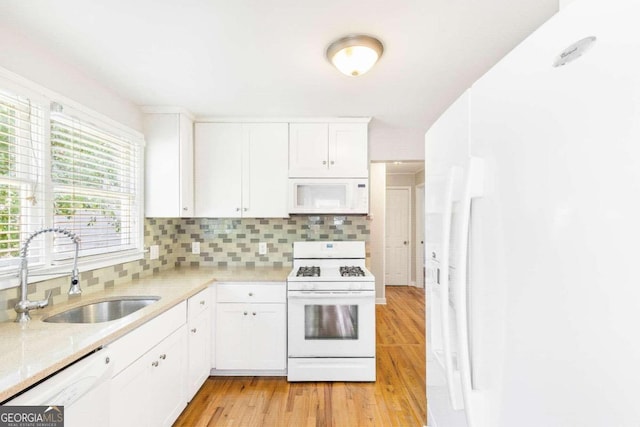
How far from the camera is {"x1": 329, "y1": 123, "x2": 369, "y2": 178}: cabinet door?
287 cm

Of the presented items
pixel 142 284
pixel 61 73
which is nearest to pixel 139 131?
pixel 61 73

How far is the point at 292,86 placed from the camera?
220cm

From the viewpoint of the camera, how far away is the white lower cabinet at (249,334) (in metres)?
2.54

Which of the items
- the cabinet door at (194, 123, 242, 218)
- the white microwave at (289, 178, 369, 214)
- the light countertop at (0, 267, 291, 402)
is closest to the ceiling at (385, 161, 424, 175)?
the white microwave at (289, 178, 369, 214)

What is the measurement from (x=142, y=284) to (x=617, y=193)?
8.75ft

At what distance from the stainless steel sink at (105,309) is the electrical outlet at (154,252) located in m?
0.80

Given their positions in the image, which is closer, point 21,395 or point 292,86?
point 21,395

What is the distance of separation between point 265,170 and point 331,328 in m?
1.53

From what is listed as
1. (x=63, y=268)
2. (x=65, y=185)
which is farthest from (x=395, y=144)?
(x=63, y=268)

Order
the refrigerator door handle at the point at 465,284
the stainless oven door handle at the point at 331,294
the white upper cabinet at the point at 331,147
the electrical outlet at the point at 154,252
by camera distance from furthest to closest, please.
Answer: the white upper cabinet at the point at 331,147
the electrical outlet at the point at 154,252
the stainless oven door handle at the point at 331,294
the refrigerator door handle at the point at 465,284

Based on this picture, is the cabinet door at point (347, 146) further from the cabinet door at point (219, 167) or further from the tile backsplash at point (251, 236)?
the cabinet door at point (219, 167)

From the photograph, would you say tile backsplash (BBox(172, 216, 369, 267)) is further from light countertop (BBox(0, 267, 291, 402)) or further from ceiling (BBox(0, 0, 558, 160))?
ceiling (BBox(0, 0, 558, 160))

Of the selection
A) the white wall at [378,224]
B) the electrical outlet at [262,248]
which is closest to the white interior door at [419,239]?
the white wall at [378,224]

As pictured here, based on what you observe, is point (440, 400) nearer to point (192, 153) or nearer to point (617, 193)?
point (617, 193)
